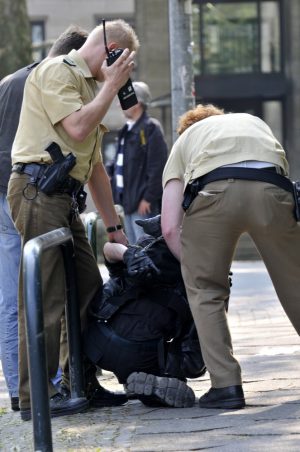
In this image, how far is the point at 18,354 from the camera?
557 cm

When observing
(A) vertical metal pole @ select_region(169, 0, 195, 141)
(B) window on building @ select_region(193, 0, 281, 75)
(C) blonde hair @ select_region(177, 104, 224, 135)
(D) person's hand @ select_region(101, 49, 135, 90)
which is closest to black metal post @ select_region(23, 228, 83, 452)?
(D) person's hand @ select_region(101, 49, 135, 90)

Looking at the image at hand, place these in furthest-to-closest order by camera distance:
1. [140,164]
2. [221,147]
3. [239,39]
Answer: [239,39]
[140,164]
[221,147]

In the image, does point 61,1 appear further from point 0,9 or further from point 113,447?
point 113,447

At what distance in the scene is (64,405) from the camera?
216 inches

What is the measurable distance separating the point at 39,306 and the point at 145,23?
2617cm

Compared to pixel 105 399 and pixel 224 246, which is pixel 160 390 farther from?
pixel 224 246

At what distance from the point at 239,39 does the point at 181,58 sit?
72.6 feet

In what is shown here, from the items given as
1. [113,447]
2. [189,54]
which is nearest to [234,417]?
[113,447]

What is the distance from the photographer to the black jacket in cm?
991

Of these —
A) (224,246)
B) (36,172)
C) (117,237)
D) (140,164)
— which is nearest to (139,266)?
(224,246)

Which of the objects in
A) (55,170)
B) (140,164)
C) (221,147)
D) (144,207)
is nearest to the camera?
(55,170)

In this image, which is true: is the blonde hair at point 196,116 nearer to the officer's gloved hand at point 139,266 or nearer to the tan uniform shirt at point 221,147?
the tan uniform shirt at point 221,147

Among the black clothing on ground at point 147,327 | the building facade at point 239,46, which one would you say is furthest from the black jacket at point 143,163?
the building facade at point 239,46

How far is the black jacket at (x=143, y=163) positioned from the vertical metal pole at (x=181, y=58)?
0.62m
